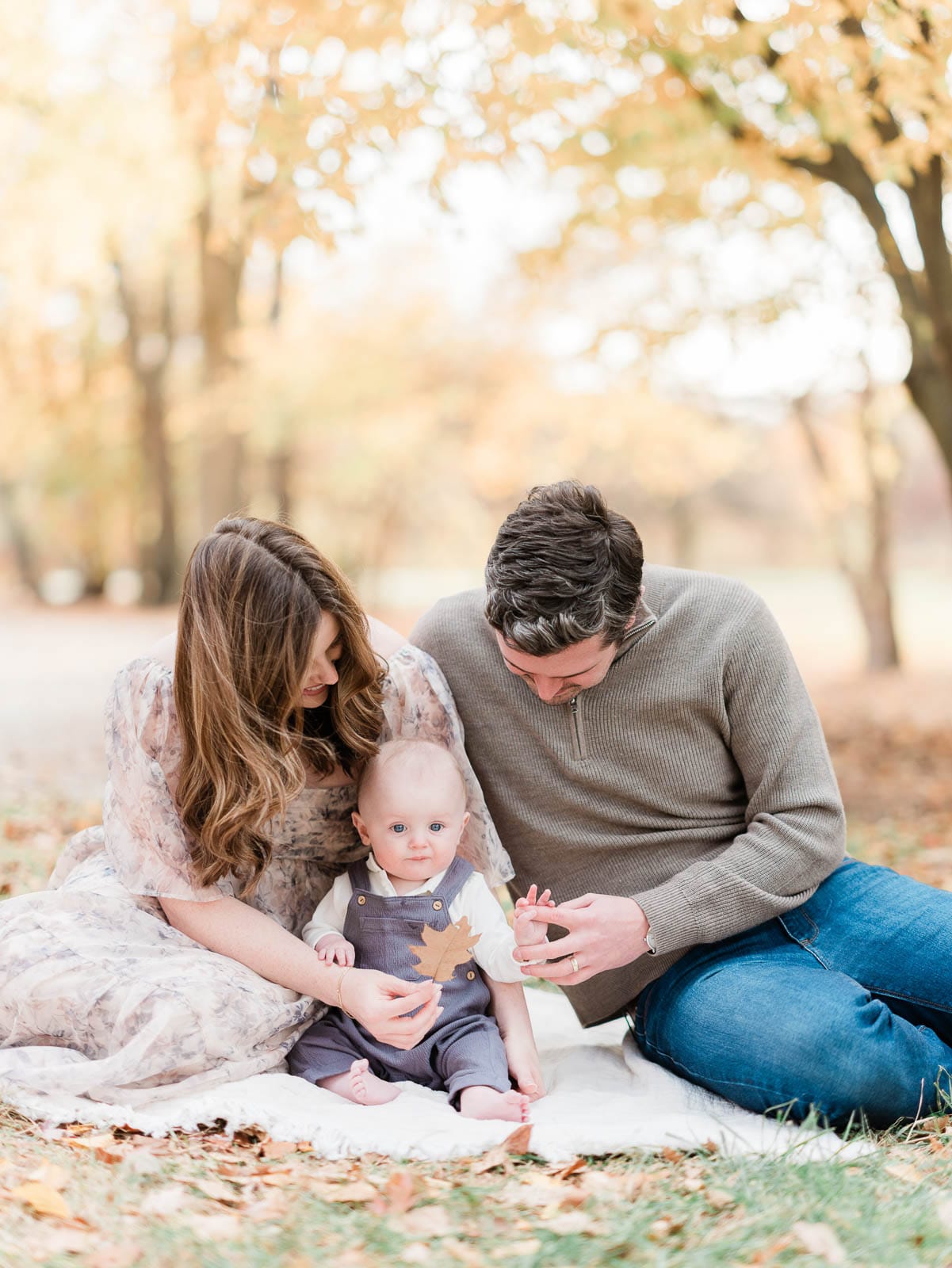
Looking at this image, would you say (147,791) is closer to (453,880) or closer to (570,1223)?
(453,880)

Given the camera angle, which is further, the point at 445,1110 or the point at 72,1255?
the point at 445,1110

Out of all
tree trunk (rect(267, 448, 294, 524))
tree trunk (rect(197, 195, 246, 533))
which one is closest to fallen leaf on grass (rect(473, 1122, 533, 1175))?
tree trunk (rect(197, 195, 246, 533))

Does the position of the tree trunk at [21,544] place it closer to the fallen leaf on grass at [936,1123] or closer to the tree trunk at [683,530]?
the tree trunk at [683,530]

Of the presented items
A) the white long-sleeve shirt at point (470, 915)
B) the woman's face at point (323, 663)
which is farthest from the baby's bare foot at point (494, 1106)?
the woman's face at point (323, 663)

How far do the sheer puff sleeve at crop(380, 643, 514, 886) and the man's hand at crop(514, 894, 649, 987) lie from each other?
30 centimetres

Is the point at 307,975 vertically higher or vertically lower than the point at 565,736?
lower

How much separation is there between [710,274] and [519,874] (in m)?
8.10

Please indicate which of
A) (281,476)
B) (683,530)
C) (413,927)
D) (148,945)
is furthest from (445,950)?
(683,530)

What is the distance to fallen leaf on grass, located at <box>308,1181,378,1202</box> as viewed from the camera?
6.80 ft

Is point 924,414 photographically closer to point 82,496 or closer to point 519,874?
point 519,874

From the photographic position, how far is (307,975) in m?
2.63

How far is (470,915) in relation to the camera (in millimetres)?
2740

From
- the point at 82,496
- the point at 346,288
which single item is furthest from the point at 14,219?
the point at 82,496

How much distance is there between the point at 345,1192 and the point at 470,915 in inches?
29.3
